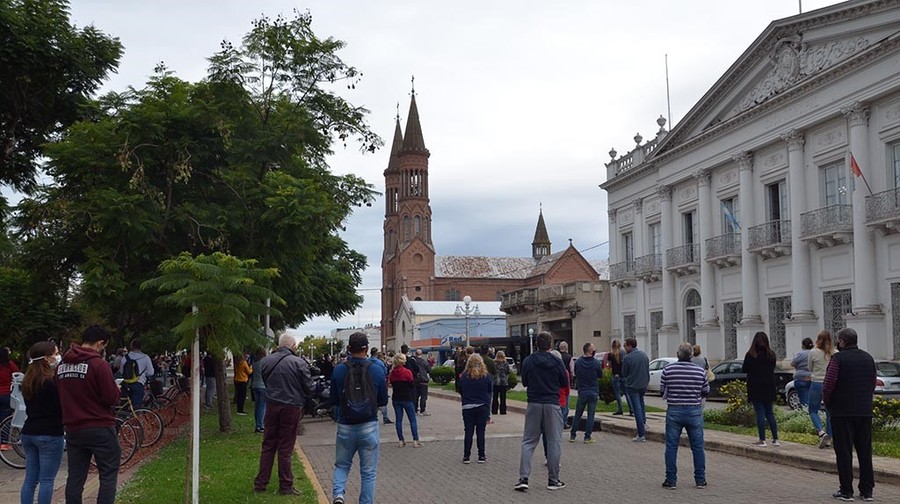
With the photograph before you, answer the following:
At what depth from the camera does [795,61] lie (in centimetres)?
3272

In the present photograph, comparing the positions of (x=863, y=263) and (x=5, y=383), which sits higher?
(x=863, y=263)

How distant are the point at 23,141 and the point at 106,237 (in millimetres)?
10016

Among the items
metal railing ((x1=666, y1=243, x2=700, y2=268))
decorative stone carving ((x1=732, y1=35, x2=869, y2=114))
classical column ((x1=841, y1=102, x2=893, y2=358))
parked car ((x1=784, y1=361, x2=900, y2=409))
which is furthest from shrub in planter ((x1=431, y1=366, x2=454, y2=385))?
parked car ((x1=784, y1=361, x2=900, y2=409))

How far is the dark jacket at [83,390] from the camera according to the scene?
313 inches

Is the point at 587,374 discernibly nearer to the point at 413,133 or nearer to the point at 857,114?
the point at 857,114

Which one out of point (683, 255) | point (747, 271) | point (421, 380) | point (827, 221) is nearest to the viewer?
point (421, 380)

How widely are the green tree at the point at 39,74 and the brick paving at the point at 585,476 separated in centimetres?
1222

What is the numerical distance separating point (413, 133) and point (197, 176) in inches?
3751

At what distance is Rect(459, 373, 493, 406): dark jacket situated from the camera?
13664 mm

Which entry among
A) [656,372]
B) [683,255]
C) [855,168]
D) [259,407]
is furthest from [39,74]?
[683,255]

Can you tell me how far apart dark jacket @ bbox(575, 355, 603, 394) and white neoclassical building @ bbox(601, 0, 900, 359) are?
1581 centimetres

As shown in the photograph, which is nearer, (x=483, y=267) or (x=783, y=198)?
(x=783, y=198)

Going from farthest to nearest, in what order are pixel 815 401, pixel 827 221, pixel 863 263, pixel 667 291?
1. pixel 667 291
2. pixel 827 221
3. pixel 863 263
4. pixel 815 401

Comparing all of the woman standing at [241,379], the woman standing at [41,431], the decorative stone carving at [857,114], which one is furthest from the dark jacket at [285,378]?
→ the decorative stone carving at [857,114]
